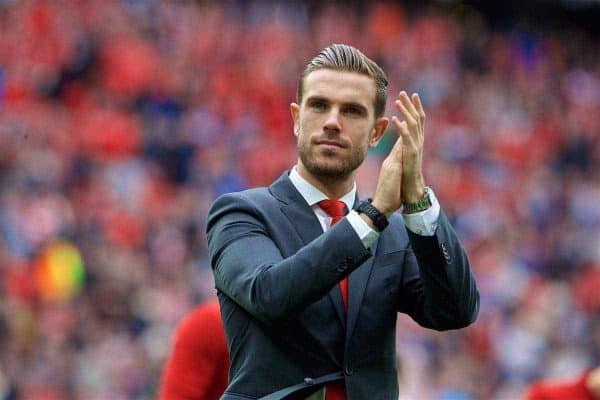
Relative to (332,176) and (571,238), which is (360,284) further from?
(571,238)

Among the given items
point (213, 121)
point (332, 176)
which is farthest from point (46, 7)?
point (332, 176)

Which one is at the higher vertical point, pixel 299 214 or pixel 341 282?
pixel 299 214

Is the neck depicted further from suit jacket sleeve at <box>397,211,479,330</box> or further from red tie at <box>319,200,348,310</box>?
A: suit jacket sleeve at <box>397,211,479,330</box>

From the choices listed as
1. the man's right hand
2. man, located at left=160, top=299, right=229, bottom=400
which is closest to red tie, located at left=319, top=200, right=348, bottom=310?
the man's right hand

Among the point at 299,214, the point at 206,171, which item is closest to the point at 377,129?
the point at 299,214

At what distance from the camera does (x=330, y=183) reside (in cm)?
344

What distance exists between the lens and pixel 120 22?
1390 cm

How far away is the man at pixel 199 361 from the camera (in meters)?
4.62

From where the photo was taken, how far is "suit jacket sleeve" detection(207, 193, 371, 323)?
10.1 ft

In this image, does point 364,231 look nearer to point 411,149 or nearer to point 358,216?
point 358,216

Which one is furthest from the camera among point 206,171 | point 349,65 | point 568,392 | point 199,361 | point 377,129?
point 206,171

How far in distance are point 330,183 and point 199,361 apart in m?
1.40

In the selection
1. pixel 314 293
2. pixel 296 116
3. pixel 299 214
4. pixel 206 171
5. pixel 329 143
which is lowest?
pixel 314 293

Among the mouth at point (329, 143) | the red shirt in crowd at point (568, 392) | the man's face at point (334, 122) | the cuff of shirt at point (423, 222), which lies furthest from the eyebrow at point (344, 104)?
the red shirt in crowd at point (568, 392)
